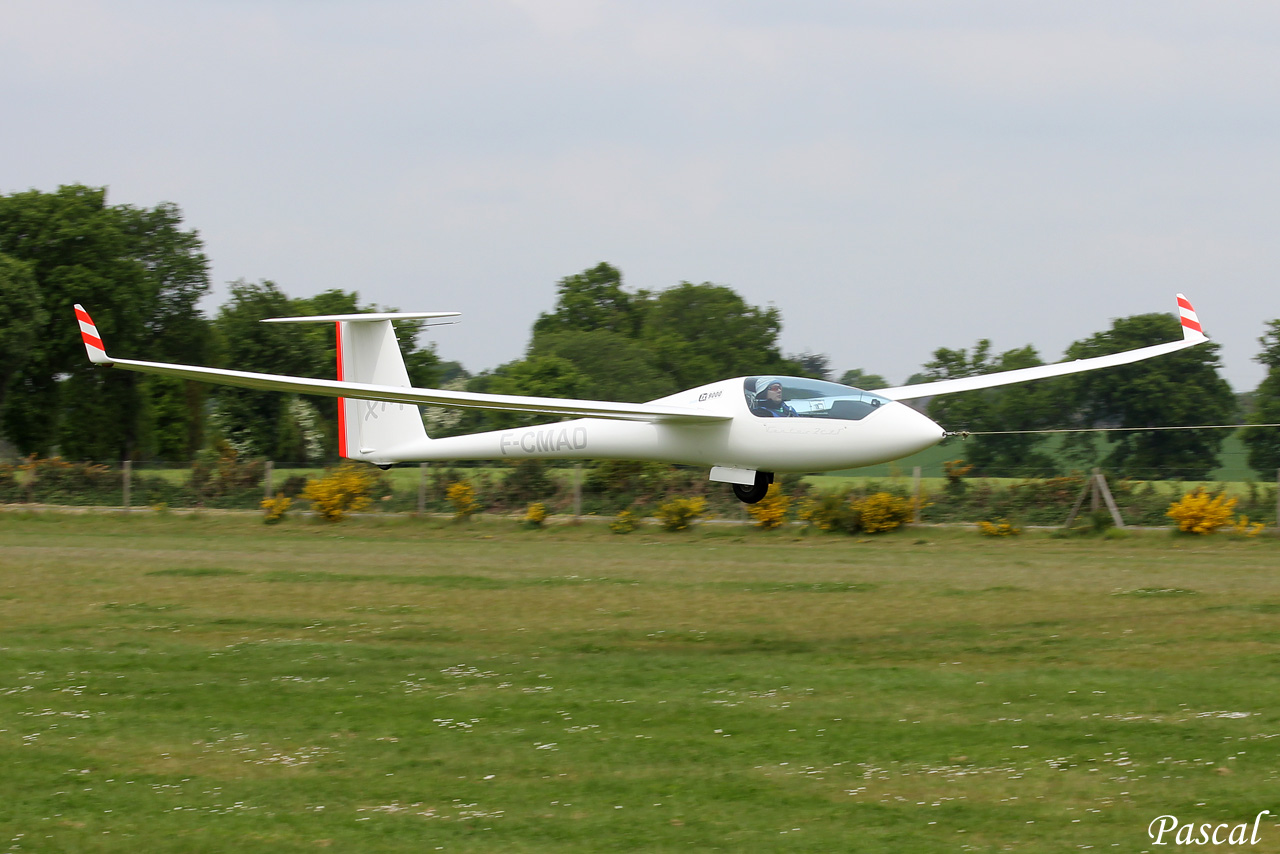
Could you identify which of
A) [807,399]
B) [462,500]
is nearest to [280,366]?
[462,500]

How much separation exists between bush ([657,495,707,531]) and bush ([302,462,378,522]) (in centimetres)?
931

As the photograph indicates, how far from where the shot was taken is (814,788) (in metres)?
9.14

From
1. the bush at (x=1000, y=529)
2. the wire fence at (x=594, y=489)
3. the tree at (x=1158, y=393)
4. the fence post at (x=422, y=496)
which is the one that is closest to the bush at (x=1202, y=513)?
the wire fence at (x=594, y=489)

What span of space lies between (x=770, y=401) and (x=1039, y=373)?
18.2ft

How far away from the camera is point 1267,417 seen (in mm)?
38156

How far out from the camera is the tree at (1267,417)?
33.8m

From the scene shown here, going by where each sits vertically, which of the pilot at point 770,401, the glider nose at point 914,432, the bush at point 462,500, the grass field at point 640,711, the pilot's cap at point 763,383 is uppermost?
the pilot's cap at point 763,383

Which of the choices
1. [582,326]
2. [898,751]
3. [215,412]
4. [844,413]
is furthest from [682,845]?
[582,326]

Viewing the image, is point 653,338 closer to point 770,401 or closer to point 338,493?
point 338,493

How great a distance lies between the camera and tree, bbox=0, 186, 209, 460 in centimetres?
4962

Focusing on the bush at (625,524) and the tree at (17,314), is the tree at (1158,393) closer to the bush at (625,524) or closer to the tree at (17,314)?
the bush at (625,524)

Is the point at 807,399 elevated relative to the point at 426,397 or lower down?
lower down

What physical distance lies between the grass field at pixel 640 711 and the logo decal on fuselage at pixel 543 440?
7.93ft

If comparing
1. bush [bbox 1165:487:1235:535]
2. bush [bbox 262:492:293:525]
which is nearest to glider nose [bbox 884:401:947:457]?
bush [bbox 1165:487:1235:535]
